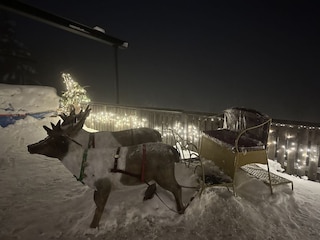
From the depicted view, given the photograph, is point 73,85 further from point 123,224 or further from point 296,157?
point 296,157

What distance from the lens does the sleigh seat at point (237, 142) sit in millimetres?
4148

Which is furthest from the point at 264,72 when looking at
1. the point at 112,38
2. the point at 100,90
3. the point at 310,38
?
the point at 112,38

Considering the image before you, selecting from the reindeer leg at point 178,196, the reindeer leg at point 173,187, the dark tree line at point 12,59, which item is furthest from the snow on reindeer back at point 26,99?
the dark tree line at point 12,59

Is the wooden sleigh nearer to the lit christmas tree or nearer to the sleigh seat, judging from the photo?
the sleigh seat

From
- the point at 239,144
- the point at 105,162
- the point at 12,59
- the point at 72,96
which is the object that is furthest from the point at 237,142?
the point at 12,59

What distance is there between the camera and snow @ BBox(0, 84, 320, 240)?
3.54m

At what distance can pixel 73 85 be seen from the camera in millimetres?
12391

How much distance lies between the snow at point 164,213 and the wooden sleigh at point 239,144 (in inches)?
13.6

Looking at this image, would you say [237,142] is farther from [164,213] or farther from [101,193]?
[101,193]

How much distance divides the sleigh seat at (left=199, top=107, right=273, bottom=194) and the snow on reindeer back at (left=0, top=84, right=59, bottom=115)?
10.5m

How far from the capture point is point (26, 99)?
39.1ft

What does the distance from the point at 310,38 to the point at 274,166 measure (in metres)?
88.3

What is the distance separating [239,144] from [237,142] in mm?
92

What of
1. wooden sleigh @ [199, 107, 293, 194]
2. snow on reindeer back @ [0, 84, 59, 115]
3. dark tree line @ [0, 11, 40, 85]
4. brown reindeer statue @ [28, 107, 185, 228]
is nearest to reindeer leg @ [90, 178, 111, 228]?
brown reindeer statue @ [28, 107, 185, 228]
